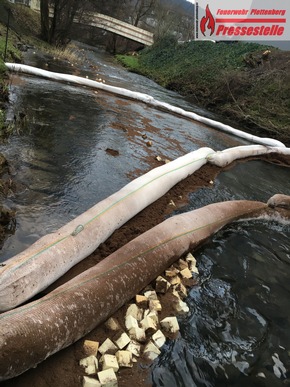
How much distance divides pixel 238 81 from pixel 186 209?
13166 millimetres

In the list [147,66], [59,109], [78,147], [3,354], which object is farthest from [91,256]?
[147,66]

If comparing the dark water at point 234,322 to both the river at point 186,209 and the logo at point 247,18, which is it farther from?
the logo at point 247,18

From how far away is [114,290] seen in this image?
8.87 feet

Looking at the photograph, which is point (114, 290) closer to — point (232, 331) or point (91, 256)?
point (91, 256)

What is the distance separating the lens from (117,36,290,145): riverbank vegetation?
13.9 metres

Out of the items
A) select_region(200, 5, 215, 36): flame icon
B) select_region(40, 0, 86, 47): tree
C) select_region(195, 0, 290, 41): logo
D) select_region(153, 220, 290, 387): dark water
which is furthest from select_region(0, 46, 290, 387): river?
select_region(40, 0, 86, 47): tree

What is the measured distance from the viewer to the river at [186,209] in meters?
2.84

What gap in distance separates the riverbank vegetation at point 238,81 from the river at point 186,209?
19.1 ft

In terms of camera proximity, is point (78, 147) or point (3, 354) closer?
point (3, 354)

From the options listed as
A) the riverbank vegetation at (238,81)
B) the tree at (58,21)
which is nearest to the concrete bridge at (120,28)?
the tree at (58,21)

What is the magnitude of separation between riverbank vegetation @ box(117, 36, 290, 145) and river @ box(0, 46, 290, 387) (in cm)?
583

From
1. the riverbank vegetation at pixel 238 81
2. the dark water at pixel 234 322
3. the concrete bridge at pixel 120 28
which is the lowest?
the dark water at pixel 234 322

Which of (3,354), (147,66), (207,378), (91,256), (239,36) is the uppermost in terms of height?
(239,36)

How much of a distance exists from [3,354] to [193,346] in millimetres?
1637
